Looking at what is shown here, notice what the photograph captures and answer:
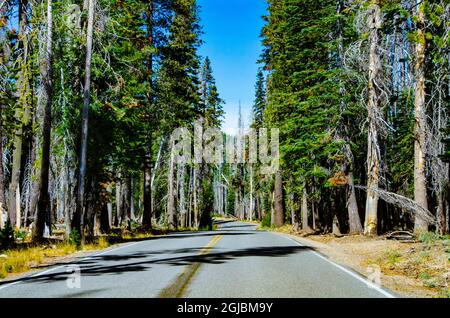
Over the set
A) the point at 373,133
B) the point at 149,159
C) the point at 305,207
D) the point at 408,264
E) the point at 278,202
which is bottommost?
the point at 408,264

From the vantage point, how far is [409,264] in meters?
11.2

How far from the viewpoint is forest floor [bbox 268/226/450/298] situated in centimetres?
852

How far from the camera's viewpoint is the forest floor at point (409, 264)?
28.0ft

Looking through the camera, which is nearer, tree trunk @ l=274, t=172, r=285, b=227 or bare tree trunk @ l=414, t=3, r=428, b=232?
bare tree trunk @ l=414, t=3, r=428, b=232

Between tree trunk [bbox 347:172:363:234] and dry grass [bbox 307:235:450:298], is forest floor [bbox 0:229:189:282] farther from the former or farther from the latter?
tree trunk [bbox 347:172:363:234]

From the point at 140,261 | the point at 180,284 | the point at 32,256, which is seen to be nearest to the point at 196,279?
the point at 180,284

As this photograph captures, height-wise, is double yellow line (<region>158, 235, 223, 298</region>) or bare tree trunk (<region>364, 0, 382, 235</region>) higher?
bare tree trunk (<region>364, 0, 382, 235</region>)

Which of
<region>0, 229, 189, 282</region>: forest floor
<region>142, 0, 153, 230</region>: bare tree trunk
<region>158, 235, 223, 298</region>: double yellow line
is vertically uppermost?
<region>142, 0, 153, 230</region>: bare tree trunk

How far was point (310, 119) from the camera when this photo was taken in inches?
914

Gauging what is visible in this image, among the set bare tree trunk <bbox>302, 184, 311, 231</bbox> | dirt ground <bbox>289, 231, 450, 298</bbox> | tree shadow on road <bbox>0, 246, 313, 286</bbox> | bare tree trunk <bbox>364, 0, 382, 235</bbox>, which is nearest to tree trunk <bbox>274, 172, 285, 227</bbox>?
bare tree trunk <bbox>302, 184, 311, 231</bbox>

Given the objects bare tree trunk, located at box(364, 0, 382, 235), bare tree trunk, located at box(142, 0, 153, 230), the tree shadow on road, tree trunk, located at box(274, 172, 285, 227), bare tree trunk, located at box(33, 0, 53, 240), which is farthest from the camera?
tree trunk, located at box(274, 172, 285, 227)

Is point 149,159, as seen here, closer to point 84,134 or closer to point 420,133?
point 84,134

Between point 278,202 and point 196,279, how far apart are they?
95.2 ft

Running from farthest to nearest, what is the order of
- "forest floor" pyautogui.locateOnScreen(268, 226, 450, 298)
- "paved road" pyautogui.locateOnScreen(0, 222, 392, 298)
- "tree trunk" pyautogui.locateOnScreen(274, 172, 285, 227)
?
"tree trunk" pyautogui.locateOnScreen(274, 172, 285, 227) → "forest floor" pyautogui.locateOnScreen(268, 226, 450, 298) → "paved road" pyautogui.locateOnScreen(0, 222, 392, 298)
